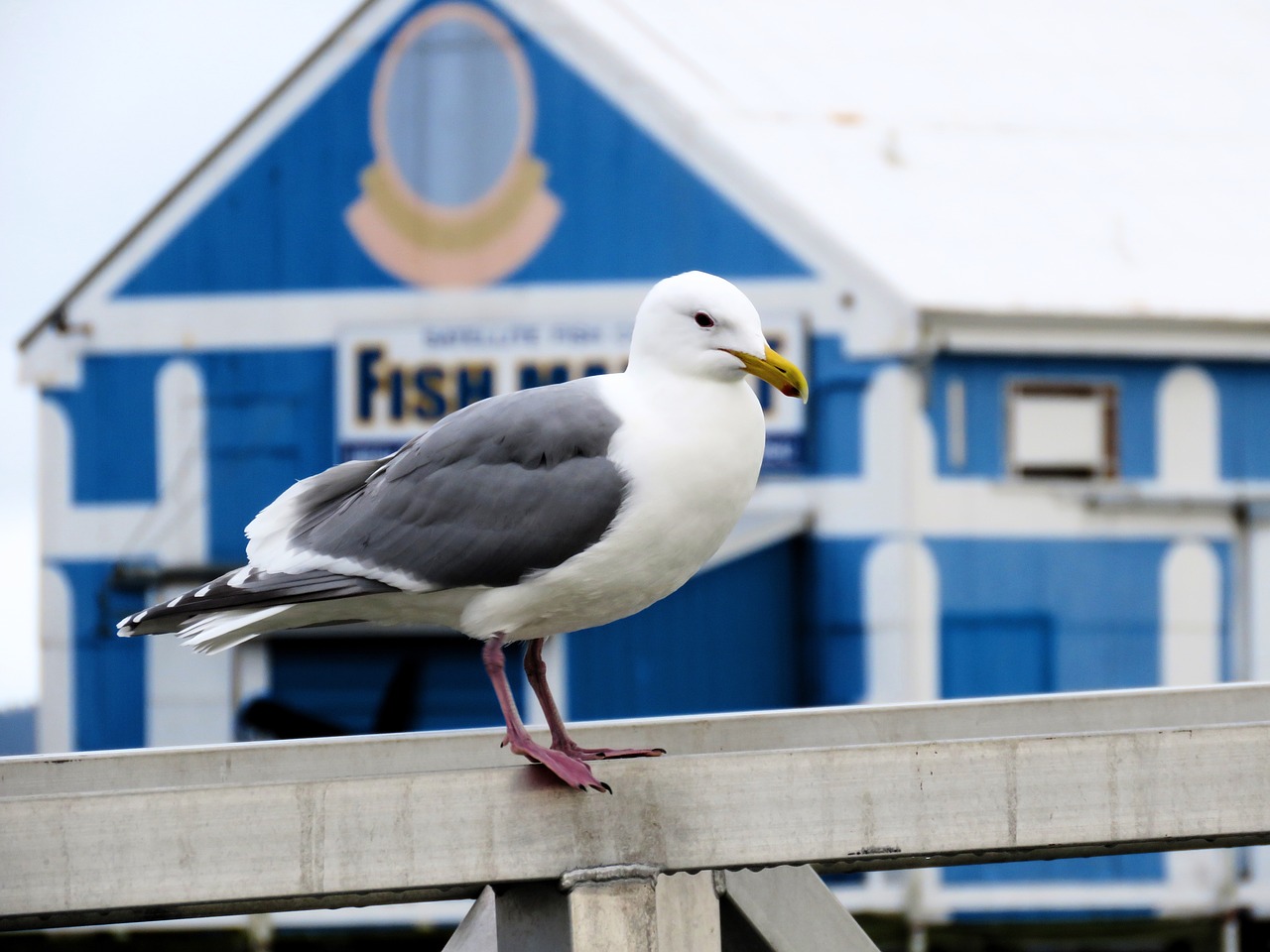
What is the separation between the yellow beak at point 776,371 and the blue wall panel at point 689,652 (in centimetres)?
694

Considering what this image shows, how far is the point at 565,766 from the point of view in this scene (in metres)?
2.91

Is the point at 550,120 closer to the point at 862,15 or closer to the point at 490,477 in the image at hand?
the point at 862,15

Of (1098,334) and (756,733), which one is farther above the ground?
(1098,334)

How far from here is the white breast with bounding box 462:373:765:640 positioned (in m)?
3.15

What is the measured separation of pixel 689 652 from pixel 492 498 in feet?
23.0

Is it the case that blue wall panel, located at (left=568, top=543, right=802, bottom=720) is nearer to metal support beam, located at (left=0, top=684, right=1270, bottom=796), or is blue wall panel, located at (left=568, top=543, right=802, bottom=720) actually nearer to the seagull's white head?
metal support beam, located at (left=0, top=684, right=1270, bottom=796)

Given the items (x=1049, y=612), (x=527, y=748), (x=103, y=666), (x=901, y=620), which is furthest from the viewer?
(x=103, y=666)

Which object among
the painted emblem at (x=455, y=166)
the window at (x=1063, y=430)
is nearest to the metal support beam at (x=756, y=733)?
the window at (x=1063, y=430)

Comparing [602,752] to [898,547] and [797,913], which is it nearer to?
[797,913]

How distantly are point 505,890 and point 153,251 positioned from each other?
→ 853cm

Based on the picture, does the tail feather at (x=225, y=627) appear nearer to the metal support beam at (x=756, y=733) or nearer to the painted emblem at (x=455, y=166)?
the metal support beam at (x=756, y=733)

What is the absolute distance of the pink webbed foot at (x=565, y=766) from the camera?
2863mm

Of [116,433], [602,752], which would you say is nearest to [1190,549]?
[116,433]

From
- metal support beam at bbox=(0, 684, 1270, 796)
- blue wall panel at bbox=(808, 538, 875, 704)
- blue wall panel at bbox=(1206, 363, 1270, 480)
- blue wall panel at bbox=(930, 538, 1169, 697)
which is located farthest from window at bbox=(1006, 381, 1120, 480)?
metal support beam at bbox=(0, 684, 1270, 796)
